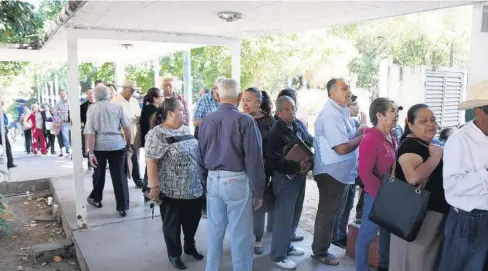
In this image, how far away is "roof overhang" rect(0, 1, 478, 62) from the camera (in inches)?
133

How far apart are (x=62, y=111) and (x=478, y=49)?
8819mm

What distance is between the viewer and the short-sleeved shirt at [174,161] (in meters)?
3.20

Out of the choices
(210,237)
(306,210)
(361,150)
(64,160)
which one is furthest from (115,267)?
(64,160)

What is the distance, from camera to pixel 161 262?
3.67 metres

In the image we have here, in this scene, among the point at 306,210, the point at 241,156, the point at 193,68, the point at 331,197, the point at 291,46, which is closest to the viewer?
the point at 241,156

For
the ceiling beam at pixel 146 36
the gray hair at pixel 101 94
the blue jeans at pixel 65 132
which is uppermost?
the ceiling beam at pixel 146 36

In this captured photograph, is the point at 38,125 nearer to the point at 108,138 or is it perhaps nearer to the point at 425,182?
the point at 108,138

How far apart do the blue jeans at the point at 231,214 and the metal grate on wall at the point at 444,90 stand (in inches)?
166

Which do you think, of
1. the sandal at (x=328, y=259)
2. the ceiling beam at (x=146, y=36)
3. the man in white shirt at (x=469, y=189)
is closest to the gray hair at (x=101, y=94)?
the ceiling beam at (x=146, y=36)

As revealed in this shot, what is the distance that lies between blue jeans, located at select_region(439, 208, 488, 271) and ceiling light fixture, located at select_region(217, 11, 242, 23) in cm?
263

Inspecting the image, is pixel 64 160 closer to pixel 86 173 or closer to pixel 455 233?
pixel 86 173

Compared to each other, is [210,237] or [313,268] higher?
[210,237]

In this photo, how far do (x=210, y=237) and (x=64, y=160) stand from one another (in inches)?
300

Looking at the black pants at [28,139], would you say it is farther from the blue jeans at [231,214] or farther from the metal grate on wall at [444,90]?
the metal grate on wall at [444,90]
